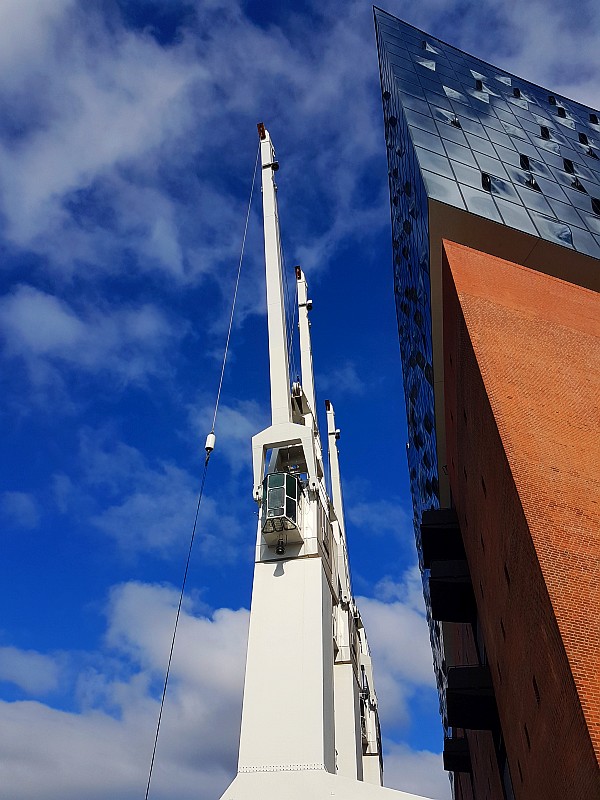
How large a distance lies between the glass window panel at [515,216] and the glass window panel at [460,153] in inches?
81.1

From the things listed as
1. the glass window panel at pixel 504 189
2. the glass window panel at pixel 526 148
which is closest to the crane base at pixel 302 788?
the glass window panel at pixel 504 189

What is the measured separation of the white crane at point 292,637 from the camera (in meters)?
11.8

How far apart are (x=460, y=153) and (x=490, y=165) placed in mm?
1184

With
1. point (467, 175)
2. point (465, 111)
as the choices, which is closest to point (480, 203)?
point (467, 175)

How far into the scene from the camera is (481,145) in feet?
77.3

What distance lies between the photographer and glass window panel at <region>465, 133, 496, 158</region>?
23.2 meters

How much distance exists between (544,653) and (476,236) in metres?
13.7

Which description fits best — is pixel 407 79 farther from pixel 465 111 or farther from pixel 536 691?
pixel 536 691

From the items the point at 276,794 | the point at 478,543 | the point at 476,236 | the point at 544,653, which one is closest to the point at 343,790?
the point at 276,794

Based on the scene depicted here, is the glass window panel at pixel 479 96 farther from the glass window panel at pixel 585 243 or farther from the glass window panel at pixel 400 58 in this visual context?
the glass window panel at pixel 585 243

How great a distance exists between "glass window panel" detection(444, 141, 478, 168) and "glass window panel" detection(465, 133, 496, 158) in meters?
0.58

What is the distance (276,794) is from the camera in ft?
37.7

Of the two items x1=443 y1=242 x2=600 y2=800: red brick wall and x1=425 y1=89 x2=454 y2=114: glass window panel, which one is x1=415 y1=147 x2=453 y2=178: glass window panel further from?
x1=425 y1=89 x2=454 y2=114: glass window panel

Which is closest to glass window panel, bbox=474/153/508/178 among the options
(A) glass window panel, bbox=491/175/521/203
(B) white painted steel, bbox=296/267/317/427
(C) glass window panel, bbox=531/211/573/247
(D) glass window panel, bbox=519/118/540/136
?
(A) glass window panel, bbox=491/175/521/203
